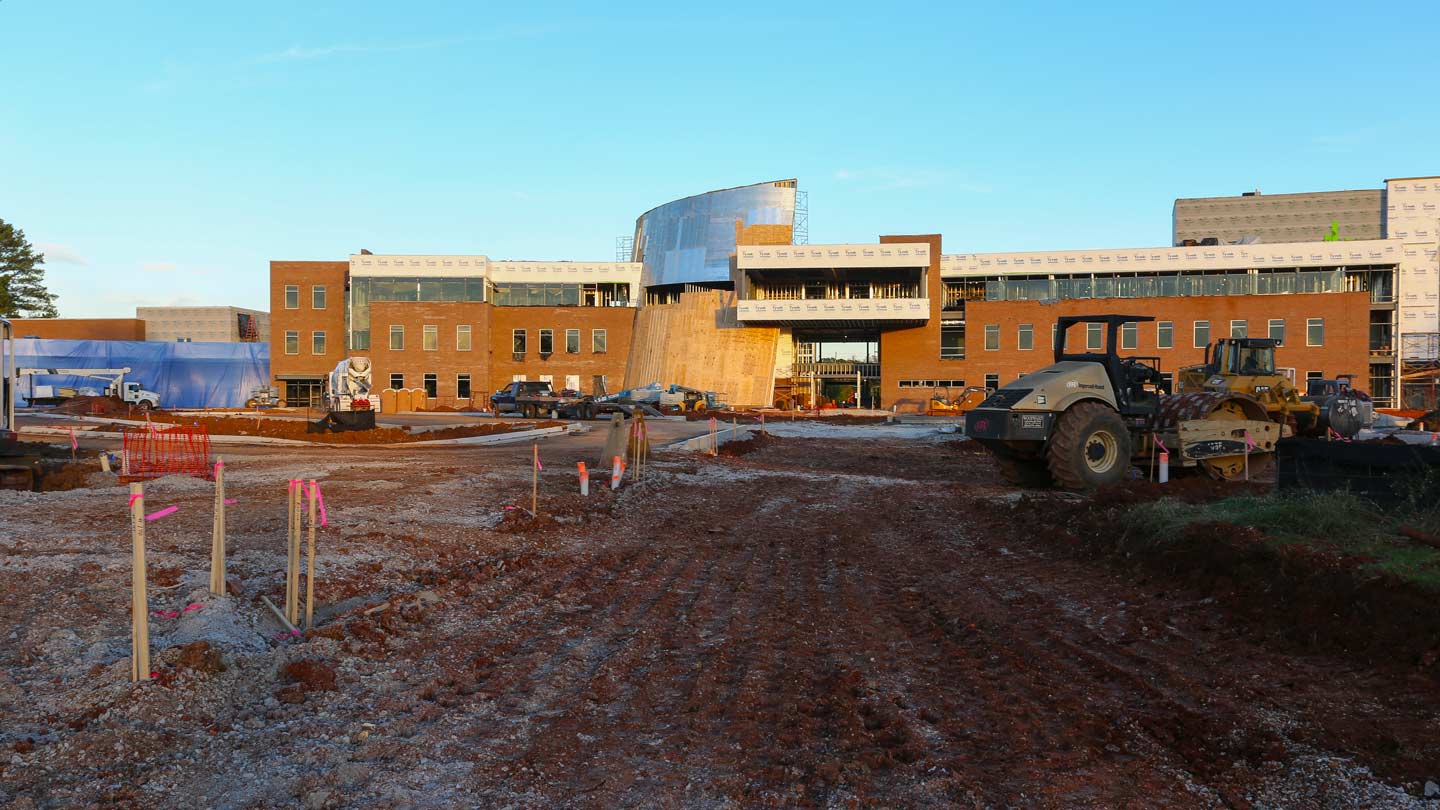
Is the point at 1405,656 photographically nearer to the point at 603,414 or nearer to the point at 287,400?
the point at 603,414

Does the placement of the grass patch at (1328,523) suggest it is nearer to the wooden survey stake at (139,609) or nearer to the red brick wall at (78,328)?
the wooden survey stake at (139,609)

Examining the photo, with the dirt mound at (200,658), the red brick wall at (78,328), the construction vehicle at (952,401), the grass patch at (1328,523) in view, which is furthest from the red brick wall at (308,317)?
the dirt mound at (200,658)

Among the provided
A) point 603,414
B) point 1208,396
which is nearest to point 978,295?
point 603,414

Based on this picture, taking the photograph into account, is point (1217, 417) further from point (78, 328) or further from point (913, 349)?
point (78, 328)

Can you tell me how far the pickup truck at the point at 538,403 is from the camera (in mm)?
45094

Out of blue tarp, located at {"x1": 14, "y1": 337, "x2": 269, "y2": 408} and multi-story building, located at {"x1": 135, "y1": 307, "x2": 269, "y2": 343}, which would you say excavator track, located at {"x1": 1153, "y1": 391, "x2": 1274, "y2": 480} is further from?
multi-story building, located at {"x1": 135, "y1": 307, "x2": 269, "y2": 343}

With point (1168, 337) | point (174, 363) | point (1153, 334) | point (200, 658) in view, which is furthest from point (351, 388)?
point (1168, 337)

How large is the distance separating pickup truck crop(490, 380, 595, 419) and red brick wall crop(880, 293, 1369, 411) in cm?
2243

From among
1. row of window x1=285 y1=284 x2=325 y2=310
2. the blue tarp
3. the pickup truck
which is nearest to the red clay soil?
the pickup truck

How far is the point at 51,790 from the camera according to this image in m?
4.42

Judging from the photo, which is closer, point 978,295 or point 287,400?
point 978,295

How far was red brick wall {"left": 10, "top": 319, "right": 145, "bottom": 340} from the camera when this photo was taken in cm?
8081

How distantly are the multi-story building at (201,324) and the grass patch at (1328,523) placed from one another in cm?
10018

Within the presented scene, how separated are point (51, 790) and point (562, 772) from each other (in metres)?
2.34
